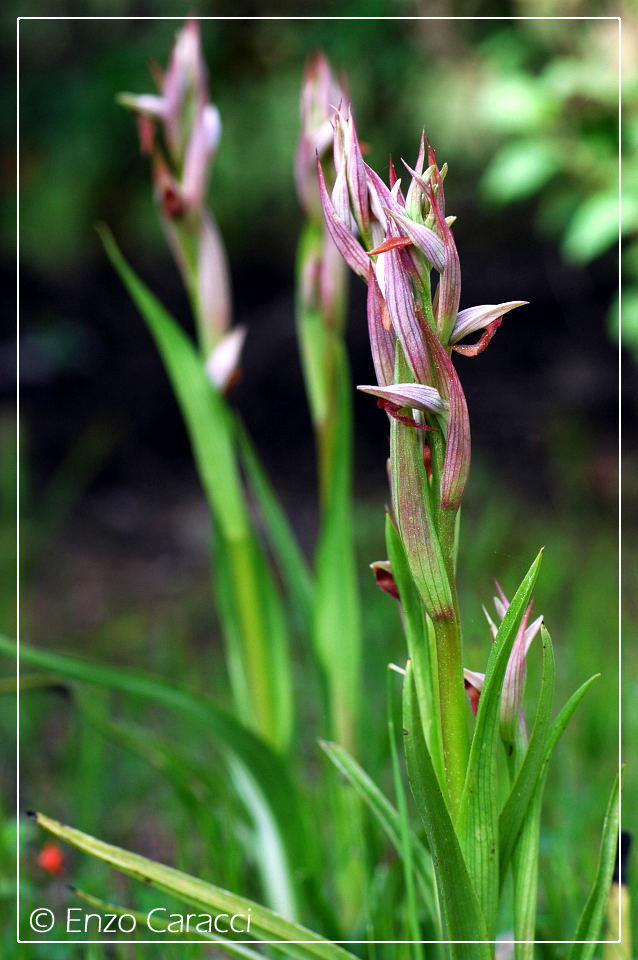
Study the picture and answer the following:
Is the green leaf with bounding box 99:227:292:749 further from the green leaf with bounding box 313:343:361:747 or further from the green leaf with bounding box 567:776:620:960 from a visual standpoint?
the green leaf with bounding box 567:776:620:960

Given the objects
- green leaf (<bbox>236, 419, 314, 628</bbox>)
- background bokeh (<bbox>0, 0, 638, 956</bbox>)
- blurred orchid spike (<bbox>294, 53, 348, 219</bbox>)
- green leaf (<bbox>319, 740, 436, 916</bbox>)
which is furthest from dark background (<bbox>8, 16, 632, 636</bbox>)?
green leaf (<bbox>319, 740, 436, 916</bbox>)

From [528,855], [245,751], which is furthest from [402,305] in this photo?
[245,751]

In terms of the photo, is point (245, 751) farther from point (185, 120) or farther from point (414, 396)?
point (185, 120)

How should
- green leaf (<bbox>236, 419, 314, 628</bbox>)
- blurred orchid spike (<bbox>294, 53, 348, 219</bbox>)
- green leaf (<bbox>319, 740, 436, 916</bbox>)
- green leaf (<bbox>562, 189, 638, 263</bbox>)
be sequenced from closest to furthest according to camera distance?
green leaf (<bbox>319, 740, 436, 916</bbox>) → blurred orchid spike (<bbox>294, 53, 348, 219</bbox>) → green leaf (<bbox>236, 419, 314, 628</bbox>) → green leaf (<bbox>562, 189, 638, 263</bbox>)

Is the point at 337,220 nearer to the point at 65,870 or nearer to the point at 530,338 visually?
the point at 65,870

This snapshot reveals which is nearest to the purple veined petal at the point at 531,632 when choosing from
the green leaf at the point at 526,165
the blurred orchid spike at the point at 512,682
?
the blurred orchid spike at the point at 512,682
